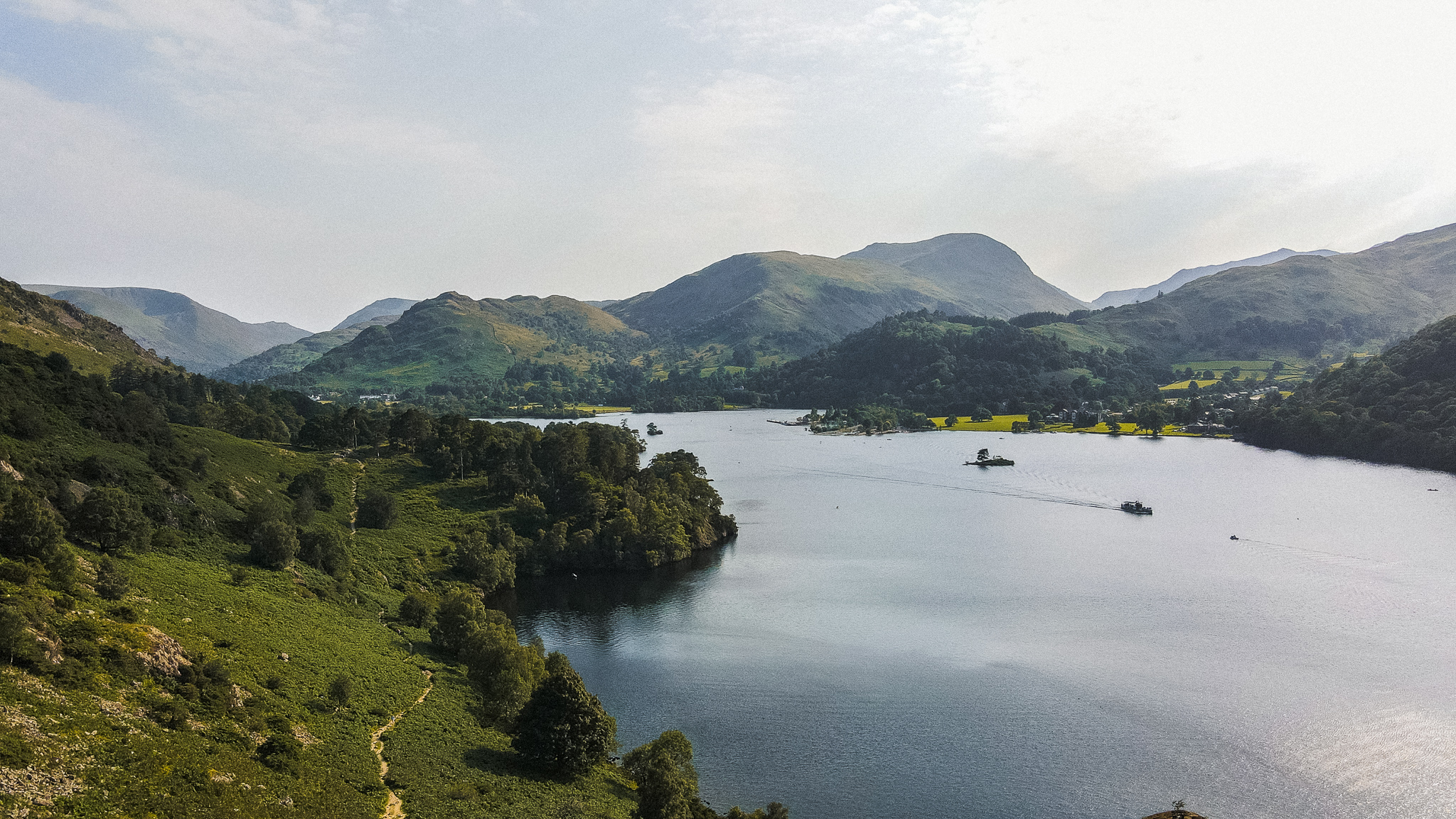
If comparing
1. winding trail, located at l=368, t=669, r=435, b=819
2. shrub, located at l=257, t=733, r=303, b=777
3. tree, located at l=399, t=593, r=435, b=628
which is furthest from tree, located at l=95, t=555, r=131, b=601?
tree, located at l=399, t=593, r=435, b=628

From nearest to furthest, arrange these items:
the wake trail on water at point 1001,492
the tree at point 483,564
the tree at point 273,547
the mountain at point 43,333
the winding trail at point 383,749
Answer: the winding trail at point 383,749 < the tree at point 273,547 < the tree at point 483,564 < the wake trail on water at point 1001,492 < the mountain at point 43,333

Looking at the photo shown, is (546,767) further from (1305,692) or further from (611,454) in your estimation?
(611,454)

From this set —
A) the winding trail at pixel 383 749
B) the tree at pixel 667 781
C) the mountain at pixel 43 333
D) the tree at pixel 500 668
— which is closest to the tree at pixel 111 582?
the winding trail at pixel 383 749

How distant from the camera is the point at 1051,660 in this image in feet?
255

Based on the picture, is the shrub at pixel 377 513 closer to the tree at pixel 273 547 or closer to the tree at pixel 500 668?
the tree at pixel 273 547

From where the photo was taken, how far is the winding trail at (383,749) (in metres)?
39.7

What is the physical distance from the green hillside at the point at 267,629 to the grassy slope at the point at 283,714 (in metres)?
0.18

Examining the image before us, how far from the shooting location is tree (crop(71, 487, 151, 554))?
58.9 m

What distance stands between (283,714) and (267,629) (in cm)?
1572

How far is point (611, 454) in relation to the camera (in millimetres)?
132125

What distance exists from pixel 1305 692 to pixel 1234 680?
5.23m

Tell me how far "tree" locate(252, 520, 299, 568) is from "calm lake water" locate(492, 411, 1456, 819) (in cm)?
2716

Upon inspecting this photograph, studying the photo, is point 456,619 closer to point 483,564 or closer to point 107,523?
point 483,564

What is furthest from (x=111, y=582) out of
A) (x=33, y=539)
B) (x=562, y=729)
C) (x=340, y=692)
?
(x=562, y=729)
